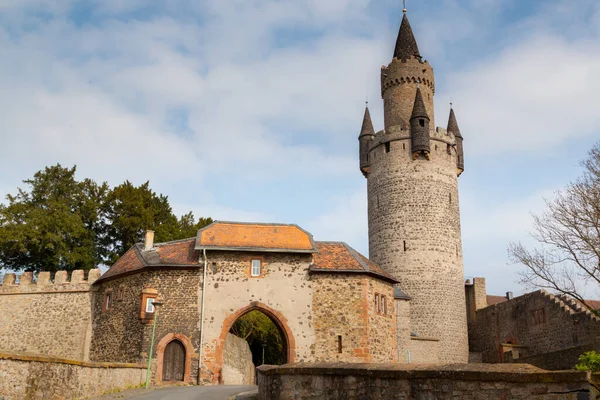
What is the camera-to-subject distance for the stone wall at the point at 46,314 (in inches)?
1116

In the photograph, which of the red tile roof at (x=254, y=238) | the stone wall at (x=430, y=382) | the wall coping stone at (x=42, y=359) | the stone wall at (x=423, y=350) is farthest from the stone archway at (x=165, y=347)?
the stone wall at (x=423, y=350)

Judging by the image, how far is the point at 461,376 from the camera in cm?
831

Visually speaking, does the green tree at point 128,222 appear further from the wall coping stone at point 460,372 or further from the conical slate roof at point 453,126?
the wall coping stone at point 460,372

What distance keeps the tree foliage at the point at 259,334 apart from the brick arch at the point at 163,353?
16456 millimetres

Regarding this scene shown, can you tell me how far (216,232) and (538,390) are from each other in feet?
65.2

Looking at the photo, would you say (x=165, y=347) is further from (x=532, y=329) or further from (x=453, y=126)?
(x=453, y=126)

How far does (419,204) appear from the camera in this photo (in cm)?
3672

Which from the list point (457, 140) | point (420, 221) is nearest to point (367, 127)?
point (457, 140)

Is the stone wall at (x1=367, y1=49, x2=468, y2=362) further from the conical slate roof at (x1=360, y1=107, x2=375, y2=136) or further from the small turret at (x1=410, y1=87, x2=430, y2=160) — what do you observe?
the conical slate roof at (x1=360, y1=107, x2=375, y2=136)

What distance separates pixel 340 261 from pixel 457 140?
18213mm

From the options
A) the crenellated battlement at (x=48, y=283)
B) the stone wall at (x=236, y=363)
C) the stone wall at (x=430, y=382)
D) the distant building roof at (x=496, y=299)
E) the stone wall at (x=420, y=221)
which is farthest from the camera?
the distant building roof at (x=496, y=299)

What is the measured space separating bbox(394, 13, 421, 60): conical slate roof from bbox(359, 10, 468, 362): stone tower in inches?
19.1

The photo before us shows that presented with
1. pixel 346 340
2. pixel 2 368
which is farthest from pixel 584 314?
pixel 2 368

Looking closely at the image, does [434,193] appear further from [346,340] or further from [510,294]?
[510,294]
